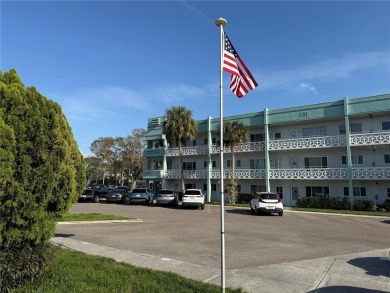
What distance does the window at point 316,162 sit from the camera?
3272 cm

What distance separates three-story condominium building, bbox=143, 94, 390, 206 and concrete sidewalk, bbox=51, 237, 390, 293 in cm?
2316

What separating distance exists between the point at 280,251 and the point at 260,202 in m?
13.0

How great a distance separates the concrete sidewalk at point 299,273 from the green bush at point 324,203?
21576 mm

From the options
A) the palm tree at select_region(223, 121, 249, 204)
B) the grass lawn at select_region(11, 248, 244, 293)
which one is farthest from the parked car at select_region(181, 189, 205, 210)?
the grass lawn at select_region(11, 248, 244, 293)

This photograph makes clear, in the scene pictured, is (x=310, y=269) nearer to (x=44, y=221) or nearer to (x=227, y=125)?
(x=44, y=221)

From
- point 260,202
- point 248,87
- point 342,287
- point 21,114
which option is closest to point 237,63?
point 248,87

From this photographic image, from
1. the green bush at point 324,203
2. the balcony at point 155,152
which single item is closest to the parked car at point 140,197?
the balcony at point 155,152

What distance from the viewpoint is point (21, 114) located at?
560cm

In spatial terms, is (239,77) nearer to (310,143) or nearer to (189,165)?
(310,143)

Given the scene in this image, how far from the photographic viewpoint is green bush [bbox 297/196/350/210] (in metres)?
29.2

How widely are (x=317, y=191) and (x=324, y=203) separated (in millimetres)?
2860

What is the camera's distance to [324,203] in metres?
30.0

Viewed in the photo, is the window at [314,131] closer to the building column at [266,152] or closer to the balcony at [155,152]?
the building column at [266,152]

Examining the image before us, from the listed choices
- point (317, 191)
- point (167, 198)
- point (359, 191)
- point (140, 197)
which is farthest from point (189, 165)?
point (359, 191)
